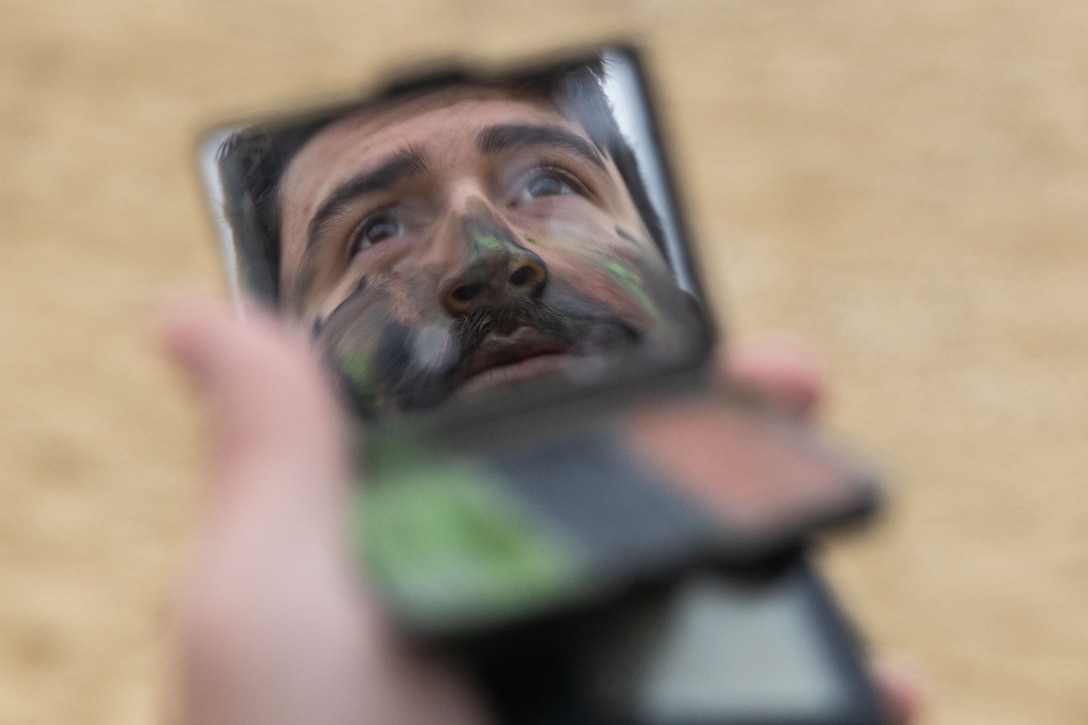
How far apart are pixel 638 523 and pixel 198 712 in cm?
20

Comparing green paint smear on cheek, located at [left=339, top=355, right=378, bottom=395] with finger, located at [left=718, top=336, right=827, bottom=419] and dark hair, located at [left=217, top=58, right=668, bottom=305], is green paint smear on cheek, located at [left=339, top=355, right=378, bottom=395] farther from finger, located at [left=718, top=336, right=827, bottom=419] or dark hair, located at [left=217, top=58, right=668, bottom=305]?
finger, located at [left=718, top=336, right=827, bottom=419]

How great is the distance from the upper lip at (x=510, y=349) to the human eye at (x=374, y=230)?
9cm

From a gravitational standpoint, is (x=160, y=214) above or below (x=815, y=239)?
above

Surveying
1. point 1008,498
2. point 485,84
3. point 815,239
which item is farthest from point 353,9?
point 485,84

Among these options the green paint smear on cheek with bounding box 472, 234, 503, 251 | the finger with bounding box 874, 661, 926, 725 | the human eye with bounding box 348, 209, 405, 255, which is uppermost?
the human eye with bounding box 348, 209, 405, 255

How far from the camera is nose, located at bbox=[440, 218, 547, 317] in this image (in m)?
0.61

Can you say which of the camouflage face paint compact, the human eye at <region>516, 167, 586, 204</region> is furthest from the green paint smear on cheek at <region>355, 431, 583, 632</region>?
the human eye at <region>516, 167, 586, 204</region>

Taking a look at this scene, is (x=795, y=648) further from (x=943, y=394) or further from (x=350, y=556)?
(x=943, y=394)

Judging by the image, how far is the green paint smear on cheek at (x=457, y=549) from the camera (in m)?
0.39

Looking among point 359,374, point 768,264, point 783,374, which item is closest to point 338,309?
point 359,374

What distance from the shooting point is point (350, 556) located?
1.42 ft

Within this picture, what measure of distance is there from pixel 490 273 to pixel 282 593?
9.5 inches

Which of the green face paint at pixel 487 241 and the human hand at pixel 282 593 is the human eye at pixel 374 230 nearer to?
the green face paint at pixel 487 241

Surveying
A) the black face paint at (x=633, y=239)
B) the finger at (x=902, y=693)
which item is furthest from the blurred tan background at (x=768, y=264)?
the black face paint at (x=633, y=239)
